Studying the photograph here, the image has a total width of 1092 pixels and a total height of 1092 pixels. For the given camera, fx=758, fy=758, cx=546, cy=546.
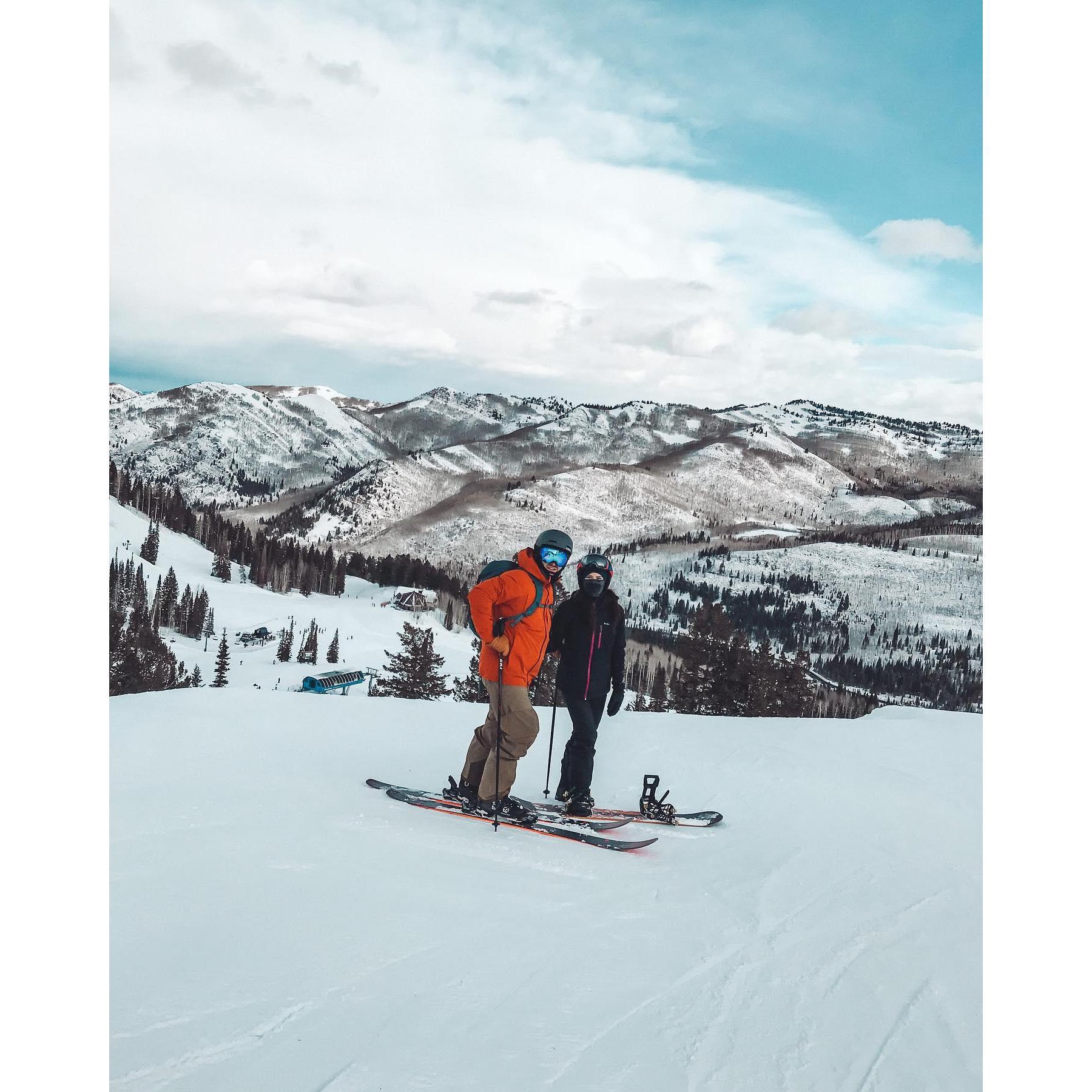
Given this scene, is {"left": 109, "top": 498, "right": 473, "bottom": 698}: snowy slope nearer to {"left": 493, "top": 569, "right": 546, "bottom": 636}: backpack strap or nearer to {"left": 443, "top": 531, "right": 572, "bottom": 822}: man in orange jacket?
{"left": 443, "top": 531, "right": 572, "bottom": 822}: man in orange jacket

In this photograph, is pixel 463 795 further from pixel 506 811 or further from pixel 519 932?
pixel 519 932

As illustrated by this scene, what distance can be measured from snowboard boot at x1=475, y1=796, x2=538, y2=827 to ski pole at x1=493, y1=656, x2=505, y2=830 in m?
0.03

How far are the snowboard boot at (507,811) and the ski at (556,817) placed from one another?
0.15 metres

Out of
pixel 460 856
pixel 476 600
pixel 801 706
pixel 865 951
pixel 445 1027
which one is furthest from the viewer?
pixel 801 706

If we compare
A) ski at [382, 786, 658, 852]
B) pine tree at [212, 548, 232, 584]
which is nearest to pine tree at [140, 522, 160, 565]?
pine tree at [212, 548, 232, 584]

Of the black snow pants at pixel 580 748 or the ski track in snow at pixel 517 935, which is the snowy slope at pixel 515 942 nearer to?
the ski track in snow at pixel 517 935

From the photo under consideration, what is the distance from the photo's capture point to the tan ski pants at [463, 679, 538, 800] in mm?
6016
